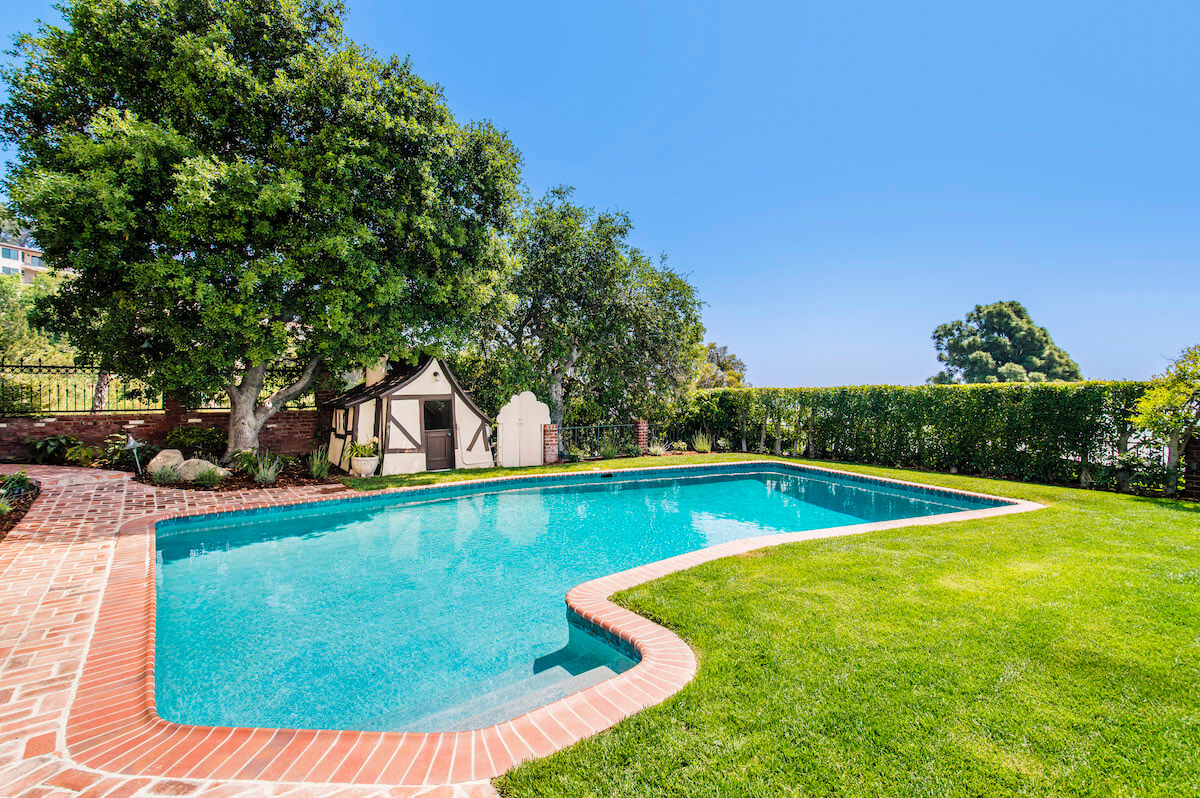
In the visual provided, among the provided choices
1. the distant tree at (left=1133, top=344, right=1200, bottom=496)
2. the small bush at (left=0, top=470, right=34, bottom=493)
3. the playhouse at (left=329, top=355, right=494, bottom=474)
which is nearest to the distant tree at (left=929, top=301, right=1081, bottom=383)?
the distant tree at (left=1133, top=344, right=1200, bottom=496)

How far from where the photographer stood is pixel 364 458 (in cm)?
1196

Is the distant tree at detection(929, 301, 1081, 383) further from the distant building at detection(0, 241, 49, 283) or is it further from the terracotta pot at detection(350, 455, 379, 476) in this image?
the distant building at detection(0, 241, 49, 283)

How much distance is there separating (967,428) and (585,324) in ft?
35.5

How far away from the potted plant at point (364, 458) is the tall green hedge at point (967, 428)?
11918 mm

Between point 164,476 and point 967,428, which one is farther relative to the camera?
point 967,428

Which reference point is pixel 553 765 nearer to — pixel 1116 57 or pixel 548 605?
pixel 548 605

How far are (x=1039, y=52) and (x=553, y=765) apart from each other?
62.5 feet

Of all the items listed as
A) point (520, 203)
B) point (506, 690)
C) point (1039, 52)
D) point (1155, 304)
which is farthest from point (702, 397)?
point (1155, 304)

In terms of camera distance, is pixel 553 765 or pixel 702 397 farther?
pixel 702 397

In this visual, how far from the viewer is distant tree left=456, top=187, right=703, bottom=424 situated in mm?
15008

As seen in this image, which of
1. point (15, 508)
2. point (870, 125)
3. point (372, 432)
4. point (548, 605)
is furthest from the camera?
point (870, 125)

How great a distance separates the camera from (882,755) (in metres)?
2.25

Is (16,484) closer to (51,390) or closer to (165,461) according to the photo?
(165,461)

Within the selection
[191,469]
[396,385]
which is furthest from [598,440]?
[191,469]
